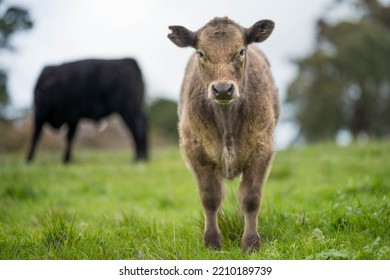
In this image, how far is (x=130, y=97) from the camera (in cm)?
1335

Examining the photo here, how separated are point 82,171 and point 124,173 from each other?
97 centimetres

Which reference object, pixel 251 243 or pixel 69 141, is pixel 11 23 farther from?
pixel 251 243

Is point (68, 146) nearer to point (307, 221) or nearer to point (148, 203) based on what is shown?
point (148, 203)

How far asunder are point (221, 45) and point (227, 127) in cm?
77

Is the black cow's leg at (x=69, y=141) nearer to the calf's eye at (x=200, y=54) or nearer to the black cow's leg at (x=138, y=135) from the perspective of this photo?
the black cow's leg at (x=138, y=135)

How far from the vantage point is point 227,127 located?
502 cm

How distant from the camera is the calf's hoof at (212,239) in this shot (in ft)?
16.4

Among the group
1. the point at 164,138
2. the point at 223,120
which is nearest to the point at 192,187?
the point at 223,120

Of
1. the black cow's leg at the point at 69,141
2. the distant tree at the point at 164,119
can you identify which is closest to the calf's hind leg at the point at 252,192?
the black cow's leg at the point at 69,141

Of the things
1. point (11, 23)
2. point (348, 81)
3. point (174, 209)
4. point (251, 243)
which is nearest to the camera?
point (251, 243)

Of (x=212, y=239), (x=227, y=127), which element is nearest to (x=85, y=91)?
(x=227, y=127)

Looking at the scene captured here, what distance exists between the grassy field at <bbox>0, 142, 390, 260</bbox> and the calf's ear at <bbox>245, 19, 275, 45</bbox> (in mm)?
1685

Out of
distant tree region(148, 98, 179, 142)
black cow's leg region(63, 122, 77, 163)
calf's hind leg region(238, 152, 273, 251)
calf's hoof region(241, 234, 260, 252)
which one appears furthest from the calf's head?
distant tree region(148, 98, 179, 142)

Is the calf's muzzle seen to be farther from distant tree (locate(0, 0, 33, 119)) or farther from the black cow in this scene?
the black cow
